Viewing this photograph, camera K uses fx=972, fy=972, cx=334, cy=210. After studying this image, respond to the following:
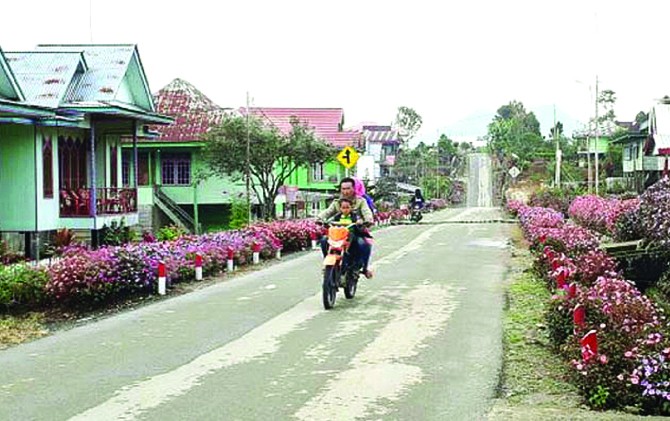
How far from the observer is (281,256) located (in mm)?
25219

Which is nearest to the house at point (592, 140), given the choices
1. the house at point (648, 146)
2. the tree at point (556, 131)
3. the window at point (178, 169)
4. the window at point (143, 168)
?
the tree at point (556, 131)

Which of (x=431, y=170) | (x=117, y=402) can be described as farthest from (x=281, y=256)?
(x=431, y=170)

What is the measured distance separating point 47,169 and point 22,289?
1296cm

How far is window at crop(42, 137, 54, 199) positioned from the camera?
85.3ft

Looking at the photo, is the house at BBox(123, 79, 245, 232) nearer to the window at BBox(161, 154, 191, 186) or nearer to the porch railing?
the window at BBox(161, 154, 191, 186)

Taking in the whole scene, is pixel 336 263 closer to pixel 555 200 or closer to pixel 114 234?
pixel 114 234

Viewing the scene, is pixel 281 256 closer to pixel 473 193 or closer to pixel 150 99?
→ pixel 150 99

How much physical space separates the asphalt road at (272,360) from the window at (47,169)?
11.4m

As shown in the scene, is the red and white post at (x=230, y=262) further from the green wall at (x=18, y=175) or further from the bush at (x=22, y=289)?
the green wall at (x=18, y=175)

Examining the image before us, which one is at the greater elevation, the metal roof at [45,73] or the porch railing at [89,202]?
the metal roof at [45,73]

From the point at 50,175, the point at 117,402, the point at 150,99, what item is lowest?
the point at 117,402

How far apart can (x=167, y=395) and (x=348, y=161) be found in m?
27.2

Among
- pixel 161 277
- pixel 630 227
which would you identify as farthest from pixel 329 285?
pixel 630 227

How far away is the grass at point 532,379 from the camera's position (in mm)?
7383
